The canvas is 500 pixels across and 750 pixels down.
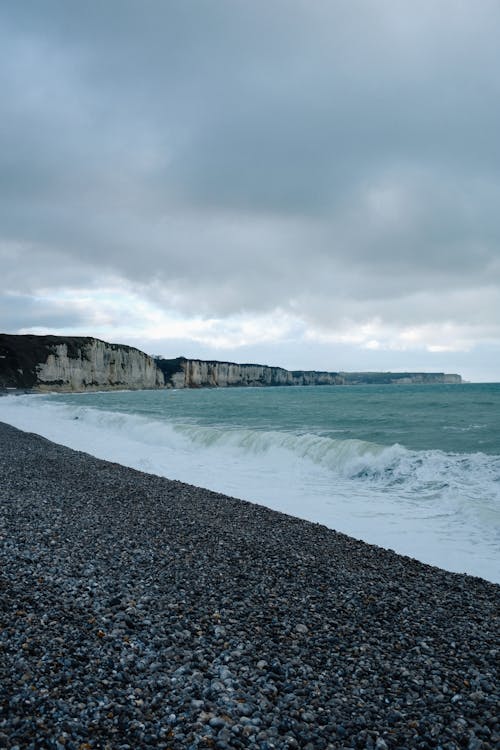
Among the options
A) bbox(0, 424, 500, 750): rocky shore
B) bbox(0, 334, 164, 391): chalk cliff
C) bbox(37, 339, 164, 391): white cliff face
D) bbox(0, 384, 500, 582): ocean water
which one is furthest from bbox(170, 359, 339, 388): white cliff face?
bbox(0, 424, 500, 750): rocky shore

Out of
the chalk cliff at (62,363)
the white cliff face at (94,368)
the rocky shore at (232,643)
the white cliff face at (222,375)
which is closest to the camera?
the rocky shore at (232,643)

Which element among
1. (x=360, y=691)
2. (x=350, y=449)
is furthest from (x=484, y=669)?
(x=350, y=449)

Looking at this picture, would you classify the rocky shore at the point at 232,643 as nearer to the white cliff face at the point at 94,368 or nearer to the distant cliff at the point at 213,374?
the white cliff face at the point at 94,368

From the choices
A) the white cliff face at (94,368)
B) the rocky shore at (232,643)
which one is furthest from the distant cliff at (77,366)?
the rocky shore at (232,643)

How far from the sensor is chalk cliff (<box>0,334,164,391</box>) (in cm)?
9212

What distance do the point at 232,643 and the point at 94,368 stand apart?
107171 mm

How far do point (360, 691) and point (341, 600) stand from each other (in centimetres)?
174

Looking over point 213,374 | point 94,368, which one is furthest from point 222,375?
point 94,368

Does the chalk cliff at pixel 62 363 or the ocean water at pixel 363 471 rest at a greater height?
the chalk cliff at pixel 62 363

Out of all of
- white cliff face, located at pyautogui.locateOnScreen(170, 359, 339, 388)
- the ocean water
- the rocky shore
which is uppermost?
white cliff face, located at pyautogui.locateOnScreen(170, 359, 339, 388)

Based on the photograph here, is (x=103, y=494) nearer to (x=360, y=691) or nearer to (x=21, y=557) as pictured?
(x=21, y=557)

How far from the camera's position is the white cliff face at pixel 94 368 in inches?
3789

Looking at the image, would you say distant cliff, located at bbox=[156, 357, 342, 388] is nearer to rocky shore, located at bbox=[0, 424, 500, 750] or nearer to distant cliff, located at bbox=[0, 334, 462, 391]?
distant cliff, located at bbox=[0, 334, 462, 391]

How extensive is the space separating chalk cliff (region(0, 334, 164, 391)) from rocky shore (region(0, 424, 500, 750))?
94677 millimetres
